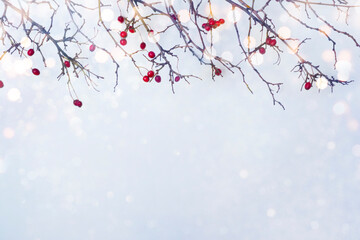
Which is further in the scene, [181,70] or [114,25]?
[181,70]

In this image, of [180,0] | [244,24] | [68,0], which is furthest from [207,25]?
[244,24]

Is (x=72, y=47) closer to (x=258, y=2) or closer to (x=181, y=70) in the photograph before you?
(x=181, y=70)

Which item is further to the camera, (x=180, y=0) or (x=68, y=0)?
(x=180, y=0)

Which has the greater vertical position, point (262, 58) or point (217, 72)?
point (262, 58)

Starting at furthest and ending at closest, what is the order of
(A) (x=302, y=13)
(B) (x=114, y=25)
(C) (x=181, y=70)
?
(C) (x=181, y=70) → (B) (x=114, y=25) → (A) (x=302, y=13)

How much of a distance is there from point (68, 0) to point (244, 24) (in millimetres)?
2471

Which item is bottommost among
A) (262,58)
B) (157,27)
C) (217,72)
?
(217,72)

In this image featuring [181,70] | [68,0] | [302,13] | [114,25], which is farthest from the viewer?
[181,70]

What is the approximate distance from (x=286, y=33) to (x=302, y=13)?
26 centimetres

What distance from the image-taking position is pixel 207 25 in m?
2.13

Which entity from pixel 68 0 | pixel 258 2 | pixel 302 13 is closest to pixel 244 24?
pixel 258 2

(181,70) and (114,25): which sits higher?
(114,25)

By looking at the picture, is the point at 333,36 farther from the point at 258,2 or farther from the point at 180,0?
the point at 180,0

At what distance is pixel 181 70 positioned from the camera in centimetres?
432
